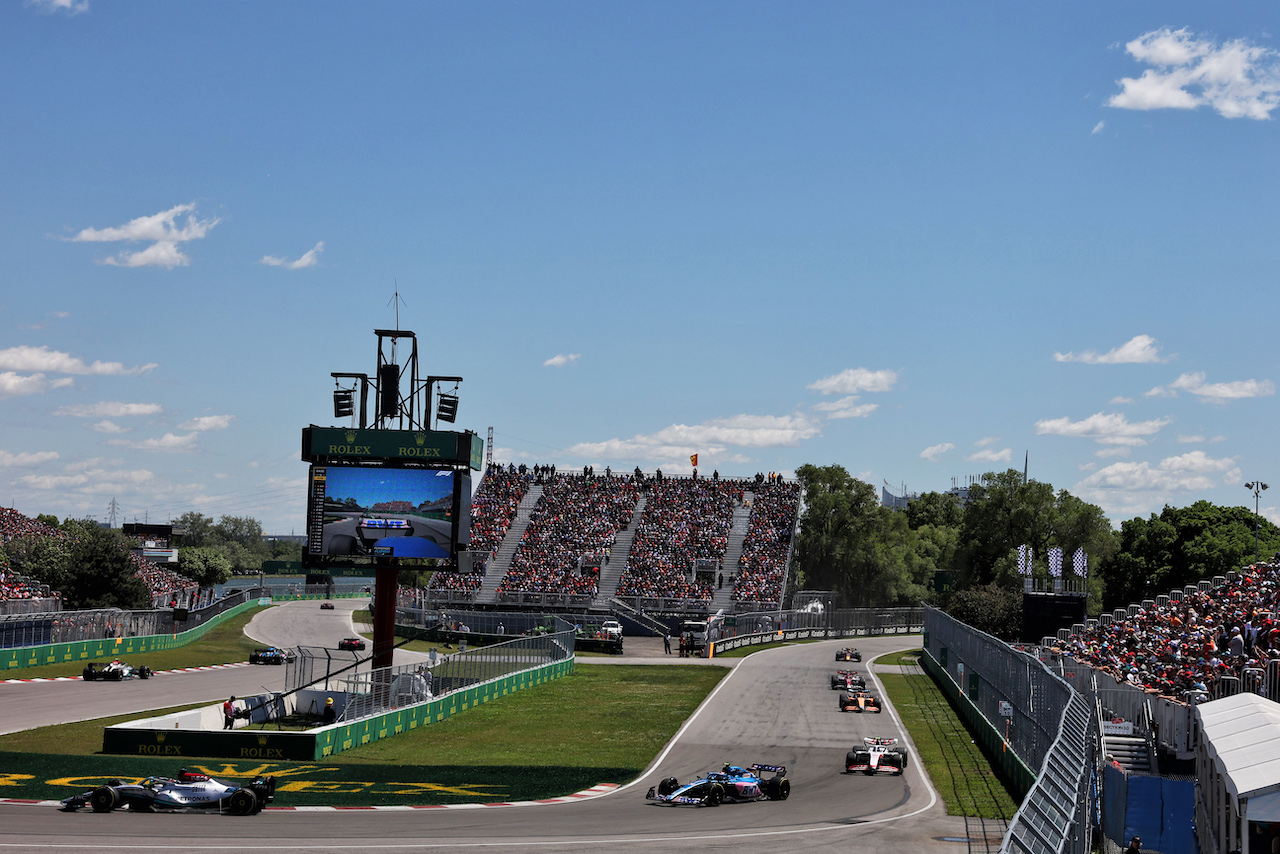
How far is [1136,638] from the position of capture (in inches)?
1754

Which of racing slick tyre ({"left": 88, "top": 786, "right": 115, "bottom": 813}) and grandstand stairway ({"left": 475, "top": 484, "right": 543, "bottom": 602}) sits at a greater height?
grandstand stairway ({"left": 475, "top": 484, "right": 543, "bottom": 602})

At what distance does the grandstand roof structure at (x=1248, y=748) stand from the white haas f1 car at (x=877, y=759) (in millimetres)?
11199

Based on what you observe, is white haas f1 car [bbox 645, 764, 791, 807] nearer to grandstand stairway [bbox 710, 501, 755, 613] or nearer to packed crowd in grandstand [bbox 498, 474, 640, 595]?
grandstand stairway [bbox 710, 501, 755, 613]

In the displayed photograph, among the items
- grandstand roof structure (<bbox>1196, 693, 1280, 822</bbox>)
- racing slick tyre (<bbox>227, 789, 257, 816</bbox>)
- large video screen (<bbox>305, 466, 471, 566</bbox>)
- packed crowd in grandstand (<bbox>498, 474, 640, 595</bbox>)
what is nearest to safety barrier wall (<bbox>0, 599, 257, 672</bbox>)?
A: large video screen (<bbox>305, 466, 471, 566</bbox>)

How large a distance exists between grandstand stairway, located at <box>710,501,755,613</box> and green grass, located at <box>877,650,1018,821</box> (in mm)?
32096

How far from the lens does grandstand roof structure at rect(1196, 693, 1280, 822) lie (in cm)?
1541

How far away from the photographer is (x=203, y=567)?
13188cm

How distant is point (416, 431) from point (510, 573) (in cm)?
5172

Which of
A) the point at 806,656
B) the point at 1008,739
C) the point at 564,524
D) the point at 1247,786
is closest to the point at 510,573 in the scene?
the point at 564,524

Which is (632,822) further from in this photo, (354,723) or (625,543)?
(625,543)

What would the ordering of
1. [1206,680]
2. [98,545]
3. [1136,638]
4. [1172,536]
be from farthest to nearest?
1. [1172,536]
2. [98,545]
3. [1136,638]
4. [1206,680]

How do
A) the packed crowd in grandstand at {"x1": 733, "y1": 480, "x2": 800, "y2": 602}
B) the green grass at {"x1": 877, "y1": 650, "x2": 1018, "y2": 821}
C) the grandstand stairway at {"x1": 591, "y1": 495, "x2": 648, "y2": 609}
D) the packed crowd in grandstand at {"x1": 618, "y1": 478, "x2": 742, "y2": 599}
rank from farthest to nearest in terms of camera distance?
the packed crowd in grandstand at {"x1": 618, "y1": 478, "x2": 742, "y2": 599}
the packed crowd in grandstand at {"x1": 733, "y1": 480, "x2": 800, "y2": 602}
the grandstand stairway at {"x1": 591, "y1": 495, "x2": 648, "y2": 609}
the green grass at {"x1": 877, "y1": 650, "x2": 1018, "y2": 821}

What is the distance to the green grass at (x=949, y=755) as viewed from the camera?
29000 millimetres

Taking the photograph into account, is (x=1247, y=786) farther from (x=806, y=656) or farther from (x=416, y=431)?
(x=806, y=656)
